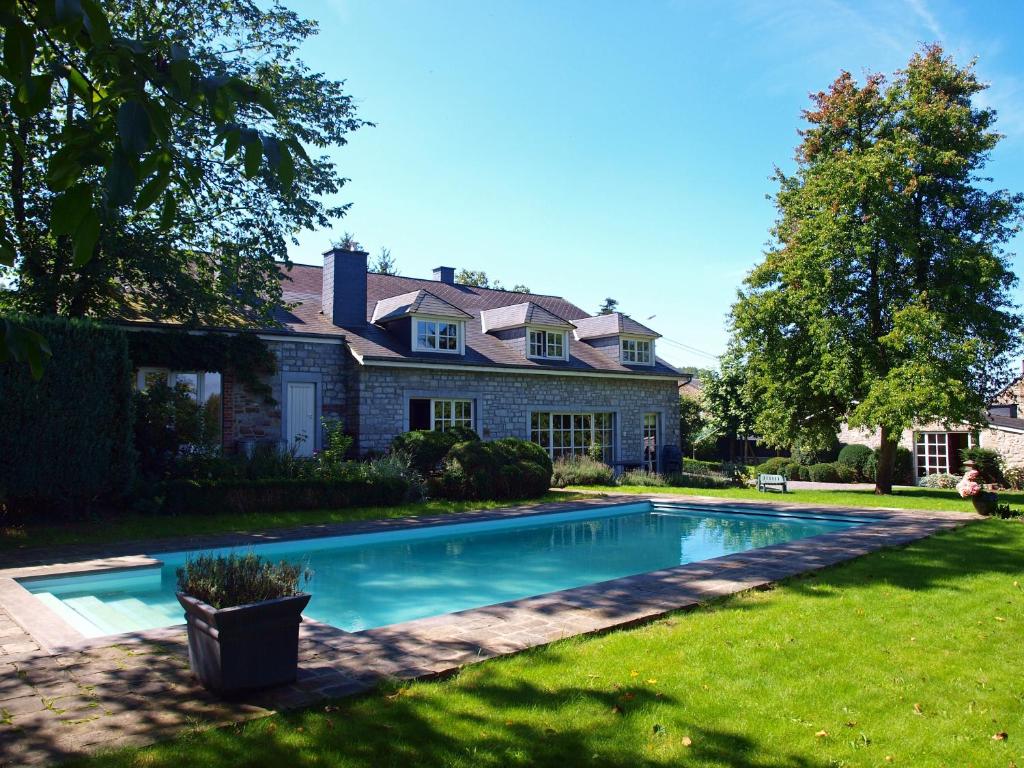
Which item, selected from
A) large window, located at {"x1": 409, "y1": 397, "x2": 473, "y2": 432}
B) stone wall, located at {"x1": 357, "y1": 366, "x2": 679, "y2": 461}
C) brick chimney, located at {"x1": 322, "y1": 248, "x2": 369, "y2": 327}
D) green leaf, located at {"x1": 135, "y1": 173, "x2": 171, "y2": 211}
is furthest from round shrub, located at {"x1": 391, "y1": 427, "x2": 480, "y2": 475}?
green leaf, located at {"x1": 135, "y1": 173, "x2": 171, "y2": 211}

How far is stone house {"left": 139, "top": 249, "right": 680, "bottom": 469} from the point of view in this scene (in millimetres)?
17516

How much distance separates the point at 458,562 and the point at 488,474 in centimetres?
555

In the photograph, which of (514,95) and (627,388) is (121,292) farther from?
(627,388)

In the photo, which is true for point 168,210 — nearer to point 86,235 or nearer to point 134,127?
point 86,235

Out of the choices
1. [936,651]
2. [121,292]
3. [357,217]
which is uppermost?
[357,217]

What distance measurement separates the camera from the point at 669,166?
13.0m

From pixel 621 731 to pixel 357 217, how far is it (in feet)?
44.2

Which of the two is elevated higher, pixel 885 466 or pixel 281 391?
pixel 281 391

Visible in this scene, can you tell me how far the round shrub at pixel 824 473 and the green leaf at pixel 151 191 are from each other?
27932 millimetres

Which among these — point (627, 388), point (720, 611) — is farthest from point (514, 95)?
point (627, 388)

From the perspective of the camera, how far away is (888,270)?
1956 cm

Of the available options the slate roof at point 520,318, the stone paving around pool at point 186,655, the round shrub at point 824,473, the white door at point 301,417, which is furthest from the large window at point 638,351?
the stone paving around pool at point 186,655

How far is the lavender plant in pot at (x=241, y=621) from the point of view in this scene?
4.03m

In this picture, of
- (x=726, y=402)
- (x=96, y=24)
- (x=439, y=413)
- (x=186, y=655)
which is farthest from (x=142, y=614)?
(x=726, y=402)
